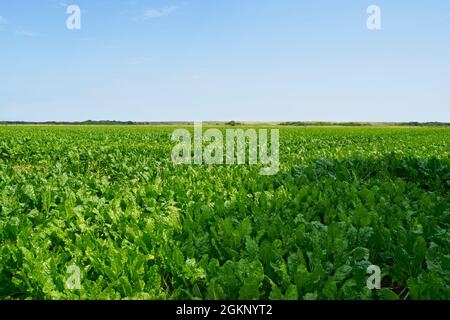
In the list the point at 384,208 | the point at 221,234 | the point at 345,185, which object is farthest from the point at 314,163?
the point at 221,234

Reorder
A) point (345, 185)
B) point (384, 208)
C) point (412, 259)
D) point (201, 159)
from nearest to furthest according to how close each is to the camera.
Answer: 1. point (412, 259)
2. point (384, 208)
3. point (345, 185)
4. point (201, 159)

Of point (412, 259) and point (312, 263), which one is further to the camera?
point (412, 259)

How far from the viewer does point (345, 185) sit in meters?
6.76

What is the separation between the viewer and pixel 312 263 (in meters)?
3.42
